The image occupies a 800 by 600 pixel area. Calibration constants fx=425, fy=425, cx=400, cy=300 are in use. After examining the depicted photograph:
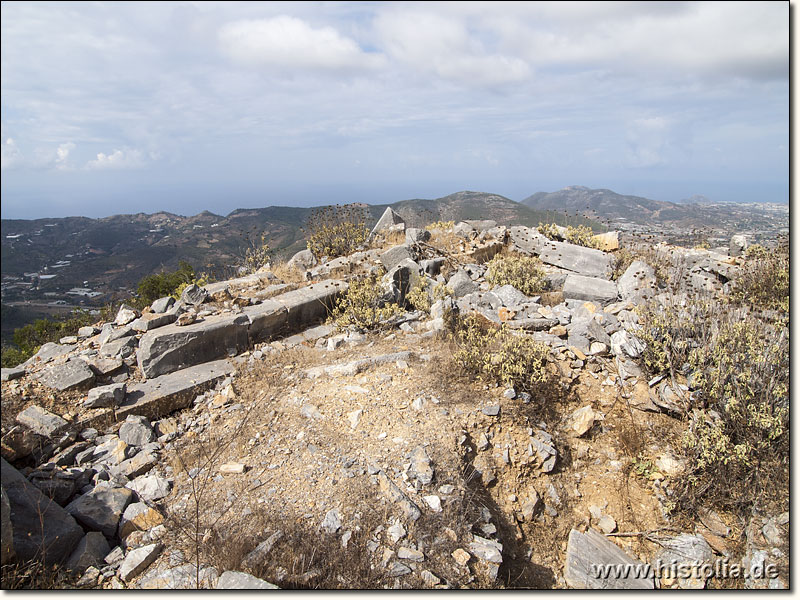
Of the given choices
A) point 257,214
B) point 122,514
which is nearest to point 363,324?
point 122,514

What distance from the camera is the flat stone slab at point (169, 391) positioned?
16.5 ft

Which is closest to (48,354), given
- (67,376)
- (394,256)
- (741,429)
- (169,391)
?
(67,376)

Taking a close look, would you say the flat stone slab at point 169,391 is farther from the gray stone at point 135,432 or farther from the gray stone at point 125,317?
the gray stone at point 125,317

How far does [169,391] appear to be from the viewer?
5219 mm

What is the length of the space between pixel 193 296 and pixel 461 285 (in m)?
4.68

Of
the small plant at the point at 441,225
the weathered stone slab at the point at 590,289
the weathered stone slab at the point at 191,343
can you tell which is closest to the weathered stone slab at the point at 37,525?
the weathered stone slab at the point at 191,343

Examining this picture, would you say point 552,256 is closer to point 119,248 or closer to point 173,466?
point 173,466

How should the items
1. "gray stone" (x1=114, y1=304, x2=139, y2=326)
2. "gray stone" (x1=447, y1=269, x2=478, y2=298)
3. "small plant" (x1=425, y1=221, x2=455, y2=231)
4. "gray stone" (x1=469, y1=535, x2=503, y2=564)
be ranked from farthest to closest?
"small plant" (x1=425, y1=221, x2=455, y2=231)
"gray stone" (x1=447, y1=269, x2=478, y2=298)
"gray stone" (x1=114, y1=304, x2=139, y2=326)
"gray stone" (x1=469, y1=535, x2=503, y2=564)

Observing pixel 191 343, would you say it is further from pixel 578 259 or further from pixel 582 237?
pixel 582 237

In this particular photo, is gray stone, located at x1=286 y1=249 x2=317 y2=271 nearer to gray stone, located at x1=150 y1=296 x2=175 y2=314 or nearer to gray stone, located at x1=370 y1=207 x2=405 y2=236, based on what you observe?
gray stone, located at x1=370 y1=207 x2=405 y2=236

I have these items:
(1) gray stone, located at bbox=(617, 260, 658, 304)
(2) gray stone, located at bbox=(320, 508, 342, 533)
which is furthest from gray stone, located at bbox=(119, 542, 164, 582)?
(1) gray stone, located at bbox=(617, 260, 658, 304)

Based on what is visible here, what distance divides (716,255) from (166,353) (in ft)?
34.6

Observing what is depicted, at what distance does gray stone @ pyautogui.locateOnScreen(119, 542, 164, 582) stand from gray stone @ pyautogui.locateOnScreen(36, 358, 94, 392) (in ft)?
9.43

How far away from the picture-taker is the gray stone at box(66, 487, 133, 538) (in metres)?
3.35
